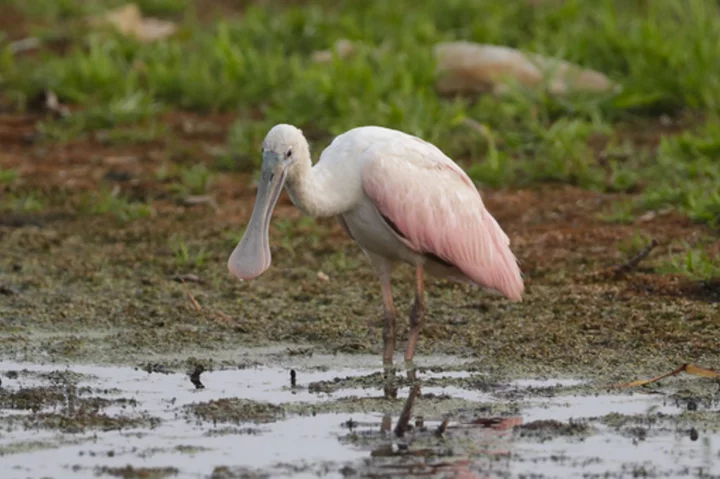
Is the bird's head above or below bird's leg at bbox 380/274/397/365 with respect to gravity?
above

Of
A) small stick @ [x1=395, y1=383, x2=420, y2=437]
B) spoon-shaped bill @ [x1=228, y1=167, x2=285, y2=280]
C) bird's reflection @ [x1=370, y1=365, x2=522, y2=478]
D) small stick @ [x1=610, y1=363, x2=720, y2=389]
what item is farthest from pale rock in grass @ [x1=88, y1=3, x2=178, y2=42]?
bird's reflection @ [x1=370, y1=365, x2=522, y2=478]

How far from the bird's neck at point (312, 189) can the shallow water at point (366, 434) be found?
0.72 m

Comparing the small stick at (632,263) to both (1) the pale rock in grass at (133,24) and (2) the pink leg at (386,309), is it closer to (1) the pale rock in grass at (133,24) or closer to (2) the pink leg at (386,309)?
(2) the pink leg at (386,309)

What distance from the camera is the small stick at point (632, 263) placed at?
→ 26.6 ft

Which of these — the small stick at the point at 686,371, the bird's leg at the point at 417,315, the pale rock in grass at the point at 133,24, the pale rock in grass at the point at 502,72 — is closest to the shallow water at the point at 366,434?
the small stick at the point at 686,371

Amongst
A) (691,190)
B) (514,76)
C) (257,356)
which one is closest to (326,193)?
(257,356)

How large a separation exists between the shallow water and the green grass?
3227mm

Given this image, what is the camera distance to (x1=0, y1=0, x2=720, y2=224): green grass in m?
10.2

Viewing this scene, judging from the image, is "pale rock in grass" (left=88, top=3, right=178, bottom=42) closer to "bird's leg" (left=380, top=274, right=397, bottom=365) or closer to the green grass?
the green grass

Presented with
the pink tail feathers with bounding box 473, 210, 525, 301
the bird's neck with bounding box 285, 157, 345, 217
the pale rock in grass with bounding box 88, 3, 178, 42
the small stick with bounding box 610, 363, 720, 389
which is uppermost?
the pale rock in grass with bounding box 88, 3, 178, 42

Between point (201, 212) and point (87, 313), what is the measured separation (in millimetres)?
2253

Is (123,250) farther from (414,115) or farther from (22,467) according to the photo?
(22,467)

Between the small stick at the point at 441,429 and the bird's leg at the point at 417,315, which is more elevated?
the bird's leg at the point at 417,315

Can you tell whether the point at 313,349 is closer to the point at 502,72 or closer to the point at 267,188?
the point at 267,188
